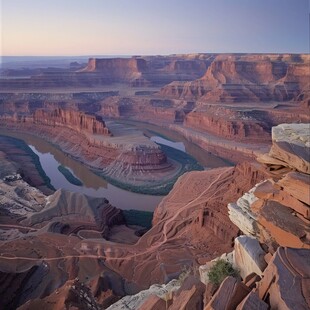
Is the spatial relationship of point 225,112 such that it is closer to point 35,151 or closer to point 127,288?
point 35,151

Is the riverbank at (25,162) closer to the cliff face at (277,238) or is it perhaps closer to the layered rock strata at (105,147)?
the layered rock strata at (105,147)

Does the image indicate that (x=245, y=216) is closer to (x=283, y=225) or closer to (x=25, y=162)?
(x=283, y=225)

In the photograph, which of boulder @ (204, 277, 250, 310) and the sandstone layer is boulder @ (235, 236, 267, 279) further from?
the sandstone layer

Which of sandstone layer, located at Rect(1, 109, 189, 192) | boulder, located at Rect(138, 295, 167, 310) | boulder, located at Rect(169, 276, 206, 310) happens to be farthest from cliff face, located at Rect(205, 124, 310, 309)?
sandstone layer, located at Rect(1, 109, 189, 192)

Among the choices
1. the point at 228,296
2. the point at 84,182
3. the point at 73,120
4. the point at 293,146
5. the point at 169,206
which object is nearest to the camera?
the point at 228,296

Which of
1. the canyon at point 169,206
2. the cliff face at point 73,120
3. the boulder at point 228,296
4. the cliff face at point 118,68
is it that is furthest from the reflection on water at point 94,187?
the cliff face at point 118,68

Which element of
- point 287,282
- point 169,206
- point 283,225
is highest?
point 283,225

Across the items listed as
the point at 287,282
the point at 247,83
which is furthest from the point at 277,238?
the point at 247,83
